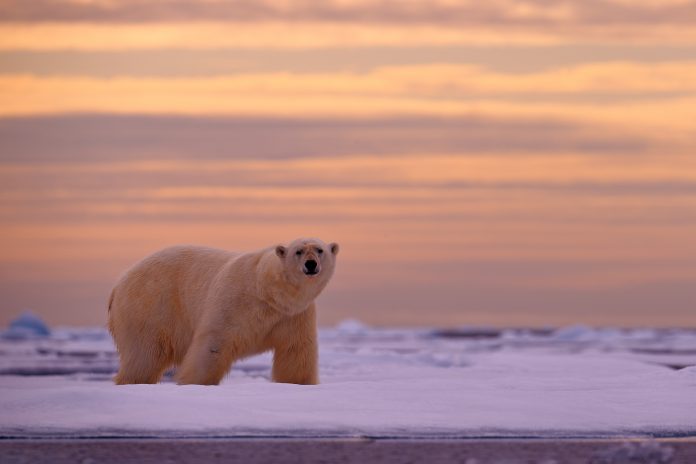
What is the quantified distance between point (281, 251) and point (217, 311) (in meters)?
0.72

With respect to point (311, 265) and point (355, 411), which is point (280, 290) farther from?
point (355, 411)

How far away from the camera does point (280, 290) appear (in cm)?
892

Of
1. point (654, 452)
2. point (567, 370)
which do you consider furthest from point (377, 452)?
point (567, 370)

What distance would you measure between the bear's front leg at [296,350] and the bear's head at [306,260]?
43cm

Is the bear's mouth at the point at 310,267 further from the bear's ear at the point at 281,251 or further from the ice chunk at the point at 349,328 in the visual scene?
the ice chunk at the point at 349,328

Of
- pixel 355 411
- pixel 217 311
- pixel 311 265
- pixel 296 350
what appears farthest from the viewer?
pixel 296 350

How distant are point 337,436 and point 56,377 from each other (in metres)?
8.40

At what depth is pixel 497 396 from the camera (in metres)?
7.22

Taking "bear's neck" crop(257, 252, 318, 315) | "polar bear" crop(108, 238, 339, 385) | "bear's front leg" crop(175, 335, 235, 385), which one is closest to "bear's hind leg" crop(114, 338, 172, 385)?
"polar bear" crop(108, 238, 339, 385)

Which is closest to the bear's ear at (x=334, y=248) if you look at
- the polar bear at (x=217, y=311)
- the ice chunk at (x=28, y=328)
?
the polar bear at (x=217, y=311)

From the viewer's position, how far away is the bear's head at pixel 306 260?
8766mm

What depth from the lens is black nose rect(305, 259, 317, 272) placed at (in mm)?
8734

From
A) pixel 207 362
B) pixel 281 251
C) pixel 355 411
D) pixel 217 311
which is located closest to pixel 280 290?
pixel 281 251

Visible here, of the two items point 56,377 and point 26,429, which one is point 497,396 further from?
point 56,377
